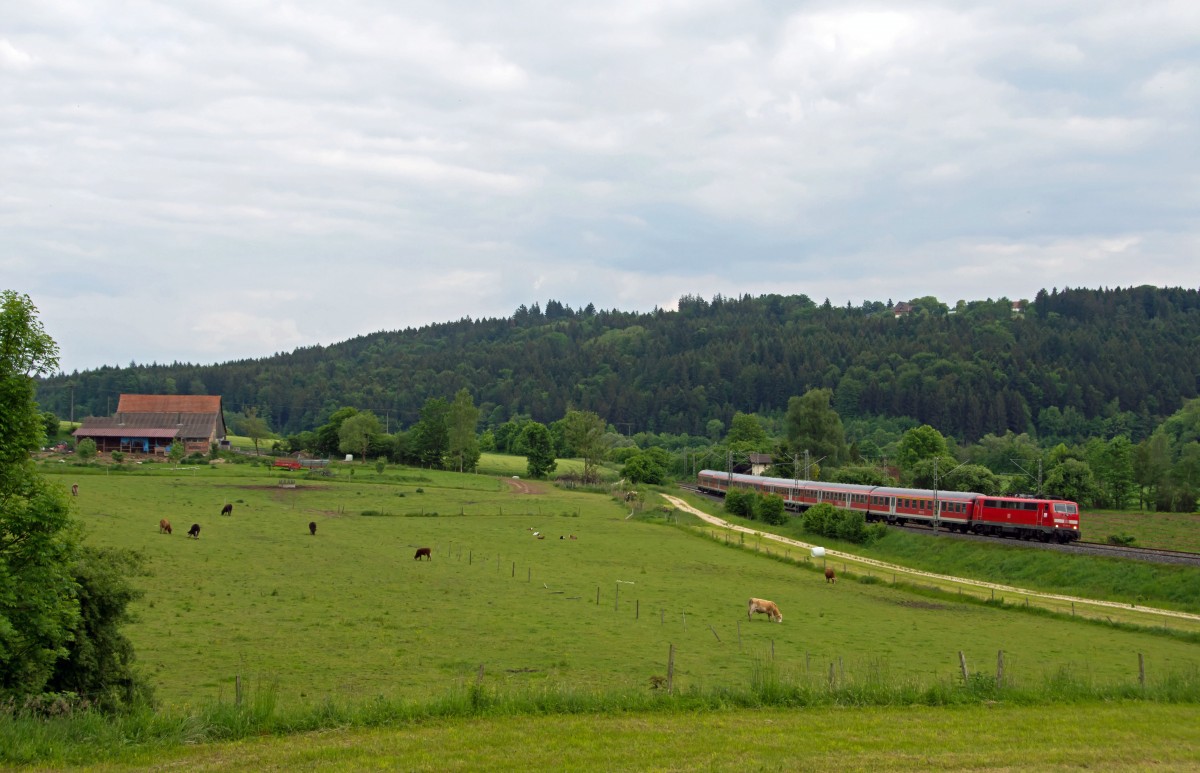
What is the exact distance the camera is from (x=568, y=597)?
132ft

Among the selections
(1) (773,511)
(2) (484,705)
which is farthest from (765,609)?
(1) (773,511)

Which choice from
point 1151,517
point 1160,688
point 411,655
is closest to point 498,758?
point 411,655

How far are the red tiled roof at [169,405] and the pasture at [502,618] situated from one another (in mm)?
72322

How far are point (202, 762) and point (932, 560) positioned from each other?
58.7m

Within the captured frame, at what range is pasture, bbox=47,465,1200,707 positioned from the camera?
2570cm

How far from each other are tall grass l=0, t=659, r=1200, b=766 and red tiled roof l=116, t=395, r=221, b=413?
4912 inches

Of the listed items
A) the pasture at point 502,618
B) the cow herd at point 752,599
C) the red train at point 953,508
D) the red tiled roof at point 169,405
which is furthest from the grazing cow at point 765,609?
the red tiled roof at point 169,405

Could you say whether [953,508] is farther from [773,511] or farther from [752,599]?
[752,599]

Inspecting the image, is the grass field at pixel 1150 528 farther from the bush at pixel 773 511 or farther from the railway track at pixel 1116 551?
the bush at pixel 773 511

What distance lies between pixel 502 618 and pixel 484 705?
14.9 metres

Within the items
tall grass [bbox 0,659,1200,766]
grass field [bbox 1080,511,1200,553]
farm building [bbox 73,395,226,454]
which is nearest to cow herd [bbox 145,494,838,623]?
tall grass [bbox 0,659,1200,766]

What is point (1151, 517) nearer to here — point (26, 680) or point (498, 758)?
point (498, 758)

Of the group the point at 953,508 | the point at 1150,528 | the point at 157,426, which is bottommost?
the point at 1150,528

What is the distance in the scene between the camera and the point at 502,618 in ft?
113
